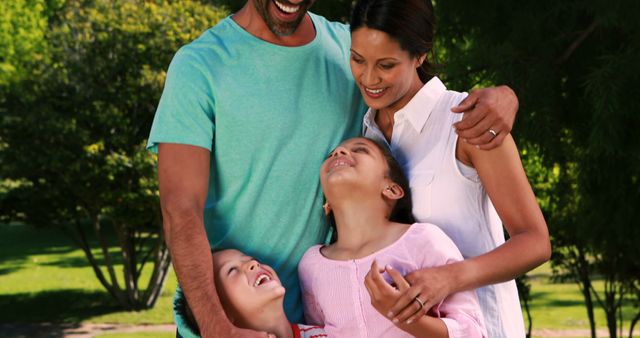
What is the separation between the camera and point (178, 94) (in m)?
2.68

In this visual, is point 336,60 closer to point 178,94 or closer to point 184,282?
point 178,94

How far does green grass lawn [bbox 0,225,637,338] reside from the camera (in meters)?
16.9

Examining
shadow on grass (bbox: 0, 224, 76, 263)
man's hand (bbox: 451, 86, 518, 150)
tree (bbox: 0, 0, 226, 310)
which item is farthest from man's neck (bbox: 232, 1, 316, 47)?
shadow on grass (bbox: 0, 224, 76, 263)

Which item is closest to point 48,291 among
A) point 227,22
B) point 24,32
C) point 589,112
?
point 24,32

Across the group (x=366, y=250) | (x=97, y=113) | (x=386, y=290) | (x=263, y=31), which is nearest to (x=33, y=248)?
(x=97, y=113)

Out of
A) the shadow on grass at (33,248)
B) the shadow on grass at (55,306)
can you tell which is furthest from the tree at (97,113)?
the shadow on grass at (33,248)

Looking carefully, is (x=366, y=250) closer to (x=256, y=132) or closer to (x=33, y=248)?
(x=256, y=132)

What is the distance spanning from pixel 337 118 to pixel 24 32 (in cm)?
2587

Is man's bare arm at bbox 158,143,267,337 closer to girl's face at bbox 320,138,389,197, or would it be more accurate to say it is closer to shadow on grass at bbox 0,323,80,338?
girl's face at bbox 320,138,389,197

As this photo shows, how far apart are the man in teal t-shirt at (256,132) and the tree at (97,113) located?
11.8 metres

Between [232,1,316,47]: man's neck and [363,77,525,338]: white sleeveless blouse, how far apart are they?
395 mm

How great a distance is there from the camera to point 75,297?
19.0 m

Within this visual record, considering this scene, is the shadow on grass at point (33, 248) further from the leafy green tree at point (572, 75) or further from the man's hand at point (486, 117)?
the man's hand at point (486, 117)

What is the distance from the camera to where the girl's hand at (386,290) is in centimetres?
226
